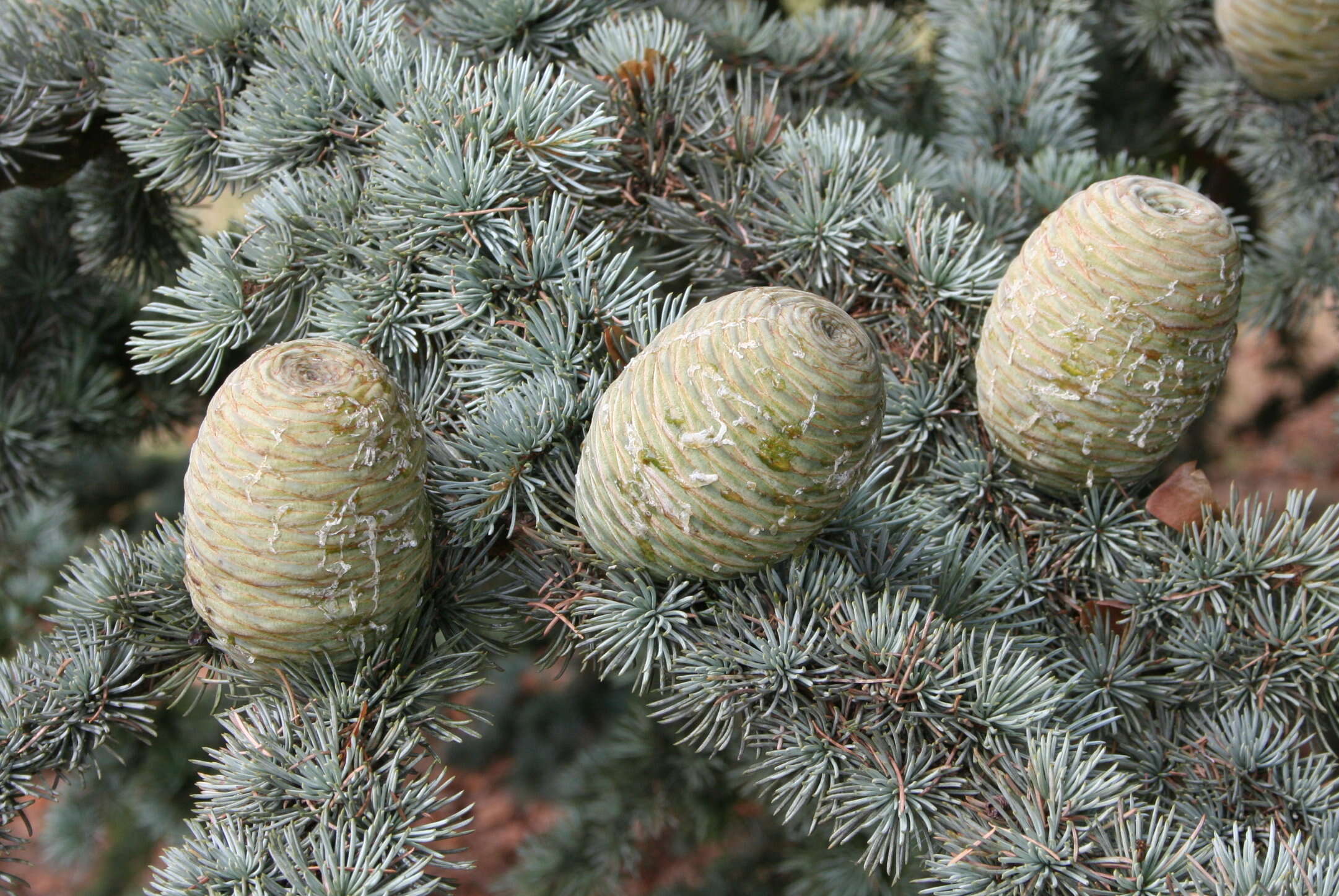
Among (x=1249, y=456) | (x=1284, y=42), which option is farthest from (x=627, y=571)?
(x=1249, y=456)

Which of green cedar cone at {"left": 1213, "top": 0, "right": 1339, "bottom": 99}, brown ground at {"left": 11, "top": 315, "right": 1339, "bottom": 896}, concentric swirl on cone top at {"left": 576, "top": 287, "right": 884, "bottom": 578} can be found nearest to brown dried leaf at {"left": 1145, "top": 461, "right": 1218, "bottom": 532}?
concentric swirl on cone top at {"left": 576, "top": 287, "right": 884, "bottom": 578}

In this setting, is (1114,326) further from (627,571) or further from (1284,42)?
(1284,42)

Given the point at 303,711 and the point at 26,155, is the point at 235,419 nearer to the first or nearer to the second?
the point at 303,711

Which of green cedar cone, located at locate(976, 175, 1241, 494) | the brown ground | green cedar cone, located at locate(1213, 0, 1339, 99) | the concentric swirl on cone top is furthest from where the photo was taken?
the brown ground

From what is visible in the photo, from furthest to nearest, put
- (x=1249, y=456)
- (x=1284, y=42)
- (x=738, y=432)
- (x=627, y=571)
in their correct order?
1. (x=1249, y=456)
2. (x=1284, y=42)
3. (x=627, y=571)
4. (x=738, y=432)

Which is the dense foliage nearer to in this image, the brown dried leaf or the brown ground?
the brown dried leaf

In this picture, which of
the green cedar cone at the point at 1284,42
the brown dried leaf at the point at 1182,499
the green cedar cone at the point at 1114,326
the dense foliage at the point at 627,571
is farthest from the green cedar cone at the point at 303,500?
the green cedar cone at the point at 1284,42

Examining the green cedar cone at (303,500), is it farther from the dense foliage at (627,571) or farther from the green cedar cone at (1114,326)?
the green cedar cone at (1114,326)
